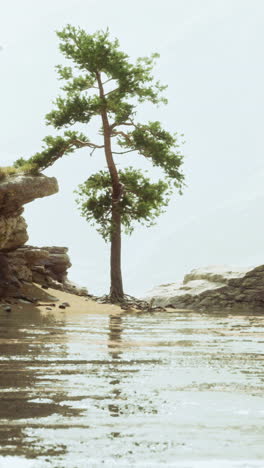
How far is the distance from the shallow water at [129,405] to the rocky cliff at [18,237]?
42.5ft

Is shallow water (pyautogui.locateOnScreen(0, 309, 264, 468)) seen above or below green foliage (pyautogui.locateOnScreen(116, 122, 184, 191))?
below

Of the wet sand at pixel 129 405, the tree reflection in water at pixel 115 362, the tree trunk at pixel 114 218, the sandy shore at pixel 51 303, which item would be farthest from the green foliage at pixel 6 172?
the wet sand at pixel 129 405

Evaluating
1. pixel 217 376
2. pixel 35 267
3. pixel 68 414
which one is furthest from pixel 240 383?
pixel 35 267

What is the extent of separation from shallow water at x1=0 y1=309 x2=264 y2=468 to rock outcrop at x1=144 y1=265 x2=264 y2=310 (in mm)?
15032

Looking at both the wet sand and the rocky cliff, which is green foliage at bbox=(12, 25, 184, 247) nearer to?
the rocky cliff

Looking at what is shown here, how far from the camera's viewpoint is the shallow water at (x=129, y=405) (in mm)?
2961

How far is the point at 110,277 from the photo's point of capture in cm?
2645

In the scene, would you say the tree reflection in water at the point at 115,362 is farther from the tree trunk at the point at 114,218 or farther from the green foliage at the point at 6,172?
the tree trunk at the point at 114,218

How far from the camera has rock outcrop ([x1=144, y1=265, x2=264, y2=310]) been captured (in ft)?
76.5

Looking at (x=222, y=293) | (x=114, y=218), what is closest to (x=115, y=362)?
(x=222, y=293)

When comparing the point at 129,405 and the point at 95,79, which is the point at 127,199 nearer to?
the point at 95,79

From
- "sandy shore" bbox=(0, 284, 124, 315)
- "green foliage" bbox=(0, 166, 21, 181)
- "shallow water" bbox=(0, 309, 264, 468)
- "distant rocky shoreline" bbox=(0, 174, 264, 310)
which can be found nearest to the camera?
"shallow water" bbox=(0, 309, 264, 468)

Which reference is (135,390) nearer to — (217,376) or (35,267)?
(217,376)

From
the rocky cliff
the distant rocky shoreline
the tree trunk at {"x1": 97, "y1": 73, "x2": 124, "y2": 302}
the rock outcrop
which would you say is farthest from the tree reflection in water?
the tree trunk at {"x1": 97, "y1": 73, "x2": 124, "y2": 302}
